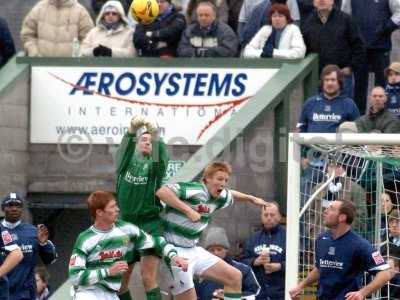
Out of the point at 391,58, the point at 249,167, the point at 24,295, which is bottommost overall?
the point at 24,295

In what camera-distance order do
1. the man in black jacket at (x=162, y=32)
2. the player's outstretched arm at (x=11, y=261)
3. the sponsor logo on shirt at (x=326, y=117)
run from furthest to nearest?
the man in black jacket at (x=162, y=32) < the sponsor logo on shirt at (x=326, y=117) < the player's outstretched arm at (x=11, y=261)

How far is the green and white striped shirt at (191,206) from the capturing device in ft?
49.8

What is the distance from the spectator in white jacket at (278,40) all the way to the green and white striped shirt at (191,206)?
323 cm

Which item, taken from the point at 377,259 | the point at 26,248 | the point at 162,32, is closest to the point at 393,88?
the point at 162,32

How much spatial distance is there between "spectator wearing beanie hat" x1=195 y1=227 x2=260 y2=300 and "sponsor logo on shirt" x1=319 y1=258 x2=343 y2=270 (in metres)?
1.70

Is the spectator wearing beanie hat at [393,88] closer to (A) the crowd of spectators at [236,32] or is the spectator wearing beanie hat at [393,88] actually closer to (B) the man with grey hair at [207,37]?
(A) the crowd of spectators at [236,32]

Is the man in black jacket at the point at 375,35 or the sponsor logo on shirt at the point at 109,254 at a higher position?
the man in black jacket at the point at 375,35

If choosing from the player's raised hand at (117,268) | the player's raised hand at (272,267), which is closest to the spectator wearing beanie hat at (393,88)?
the player's raised hand at (272,267)

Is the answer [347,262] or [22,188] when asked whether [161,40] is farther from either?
[347,262]

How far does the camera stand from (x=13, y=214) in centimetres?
1697

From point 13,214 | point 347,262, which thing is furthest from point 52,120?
point 347,262

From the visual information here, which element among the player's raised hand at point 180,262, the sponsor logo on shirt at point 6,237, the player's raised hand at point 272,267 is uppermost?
the sponsor logo on shirt at point 6,237

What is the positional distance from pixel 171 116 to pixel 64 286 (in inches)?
117

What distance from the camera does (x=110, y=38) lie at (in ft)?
62.0
